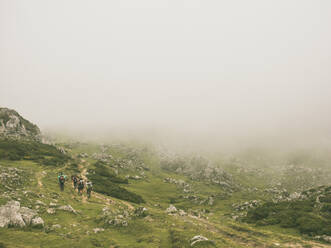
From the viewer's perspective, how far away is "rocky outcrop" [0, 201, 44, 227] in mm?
24172

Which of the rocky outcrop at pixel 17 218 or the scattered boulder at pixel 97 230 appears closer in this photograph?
the rocky outcrop at pixel 17 218

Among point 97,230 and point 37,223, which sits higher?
point 37,223

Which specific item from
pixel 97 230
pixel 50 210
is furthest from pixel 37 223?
pixel 97 230

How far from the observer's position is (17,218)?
2477 cm

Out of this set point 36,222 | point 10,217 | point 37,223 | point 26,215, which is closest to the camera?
point 10,217

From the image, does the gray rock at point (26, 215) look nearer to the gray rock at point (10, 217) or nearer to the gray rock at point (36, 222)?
the gray rock at point (36, 222)

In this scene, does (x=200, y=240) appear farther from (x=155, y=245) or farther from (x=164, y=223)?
(x=164, y=223)

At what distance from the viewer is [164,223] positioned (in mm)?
33875

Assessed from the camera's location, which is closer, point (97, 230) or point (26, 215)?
point (26, 215)

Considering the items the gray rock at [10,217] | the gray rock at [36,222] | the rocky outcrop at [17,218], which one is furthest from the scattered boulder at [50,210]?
the gray rock at [10,217]

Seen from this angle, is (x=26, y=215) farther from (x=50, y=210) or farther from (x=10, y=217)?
(x=50, y=210)

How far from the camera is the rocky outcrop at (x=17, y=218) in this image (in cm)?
2417

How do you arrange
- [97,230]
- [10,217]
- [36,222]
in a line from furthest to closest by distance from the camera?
1. [97,230]
2. [36,222]
3. [10,217]

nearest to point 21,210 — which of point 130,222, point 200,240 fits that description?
point 130,222
